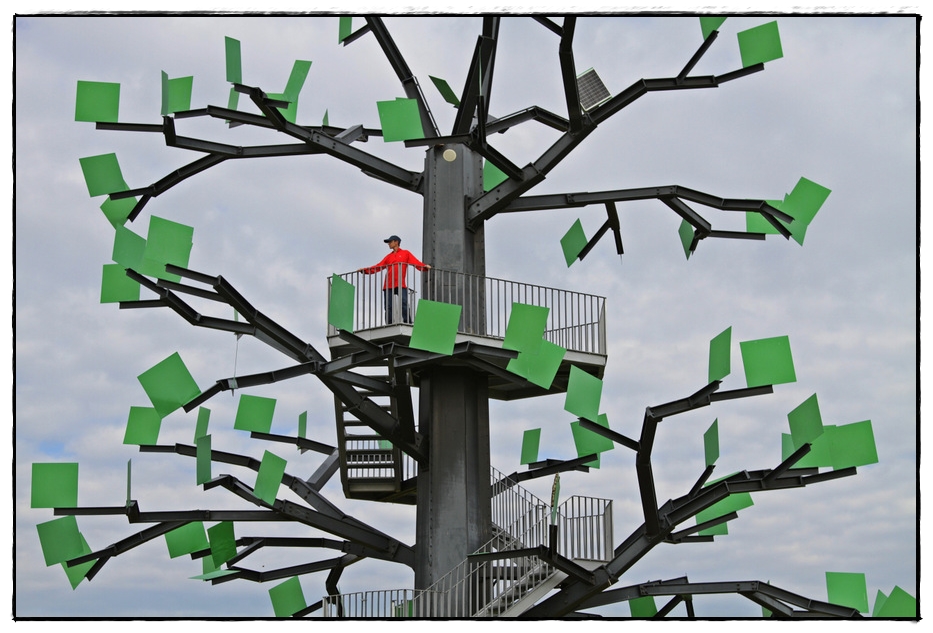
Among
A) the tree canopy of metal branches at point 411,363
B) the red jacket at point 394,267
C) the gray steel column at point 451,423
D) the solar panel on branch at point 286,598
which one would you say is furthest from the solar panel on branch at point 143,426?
the gray steel column at point 451,423

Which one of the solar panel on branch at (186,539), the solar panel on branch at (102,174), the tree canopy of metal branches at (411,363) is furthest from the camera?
the solar panel on branch at (102,174)

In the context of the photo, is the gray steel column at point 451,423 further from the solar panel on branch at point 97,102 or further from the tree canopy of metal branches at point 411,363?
the solar panel on branch at point 97,102

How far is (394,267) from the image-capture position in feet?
63.4

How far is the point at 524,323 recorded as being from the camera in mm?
17906

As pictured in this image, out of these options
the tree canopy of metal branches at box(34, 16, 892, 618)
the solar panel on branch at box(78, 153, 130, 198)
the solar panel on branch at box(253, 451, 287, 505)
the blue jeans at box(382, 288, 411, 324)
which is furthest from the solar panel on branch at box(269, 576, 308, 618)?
the solar panel on branch at box(78, 153, 130, 198)

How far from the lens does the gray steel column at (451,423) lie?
19797mm

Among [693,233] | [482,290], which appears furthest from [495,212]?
[693,233]

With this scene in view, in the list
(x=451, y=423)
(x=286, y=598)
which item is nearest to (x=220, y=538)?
(x=286, y=598)

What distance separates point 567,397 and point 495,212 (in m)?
4.54

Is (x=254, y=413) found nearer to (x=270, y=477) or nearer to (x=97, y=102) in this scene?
(x=270, y=477)

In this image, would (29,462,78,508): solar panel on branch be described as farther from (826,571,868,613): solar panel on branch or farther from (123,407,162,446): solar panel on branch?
(826,571,868,613): solar panel on branch

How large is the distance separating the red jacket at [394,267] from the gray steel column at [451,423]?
1.62 feet

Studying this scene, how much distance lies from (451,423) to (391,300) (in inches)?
85.3

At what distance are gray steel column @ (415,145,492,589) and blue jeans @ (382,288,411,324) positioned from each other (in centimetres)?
63
